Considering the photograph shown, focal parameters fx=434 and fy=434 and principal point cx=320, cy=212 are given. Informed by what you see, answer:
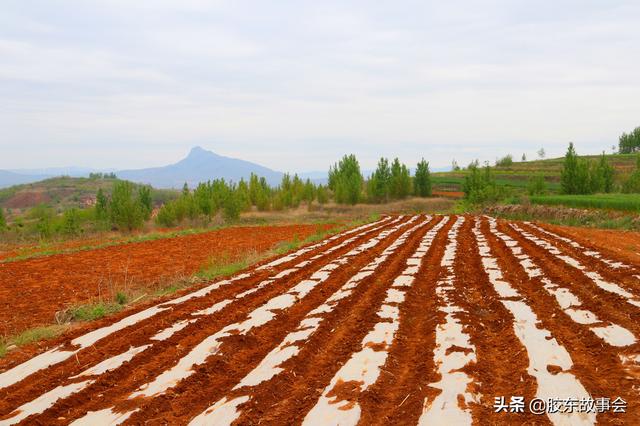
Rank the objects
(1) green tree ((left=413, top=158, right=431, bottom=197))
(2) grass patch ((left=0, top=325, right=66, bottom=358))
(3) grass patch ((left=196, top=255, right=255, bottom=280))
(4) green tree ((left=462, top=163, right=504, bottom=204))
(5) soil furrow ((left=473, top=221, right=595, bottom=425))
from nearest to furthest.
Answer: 1. (5) soil furrow ((left=473, top=221, right=595, bottom=425))
2. (2) grass patch ((left=0, top=325, right=66, bottom=358))
3. (3) grass patch ((left=196, top=255, right=255, bottom=280))
4. (4) green tree ((left=462, top=163, right=504, bottom=204))
5. (1) green tree ((left=413, top=158, right=431, bottom=197))

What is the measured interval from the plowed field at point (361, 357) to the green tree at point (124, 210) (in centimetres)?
3104

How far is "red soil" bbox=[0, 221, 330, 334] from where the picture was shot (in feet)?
28.7

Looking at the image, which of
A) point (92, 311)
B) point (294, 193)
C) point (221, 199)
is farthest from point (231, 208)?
point (92, 311)

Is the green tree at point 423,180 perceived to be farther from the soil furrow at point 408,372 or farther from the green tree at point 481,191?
the soil furrow at point 408,372

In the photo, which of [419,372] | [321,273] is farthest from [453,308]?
[321,273]

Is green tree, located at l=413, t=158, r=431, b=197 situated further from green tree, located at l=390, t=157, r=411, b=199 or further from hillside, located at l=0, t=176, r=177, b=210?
hillside, located at l=0, t=176, r=177, b=210

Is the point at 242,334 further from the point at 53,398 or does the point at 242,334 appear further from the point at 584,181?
the point at 584,181

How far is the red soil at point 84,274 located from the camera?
8750 millimetres

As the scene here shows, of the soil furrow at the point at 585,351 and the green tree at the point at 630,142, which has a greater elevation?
the green tree at the point at 630,142

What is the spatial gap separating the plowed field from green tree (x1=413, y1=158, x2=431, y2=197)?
159ft

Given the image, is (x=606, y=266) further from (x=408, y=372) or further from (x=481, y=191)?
(x=481, y=191)

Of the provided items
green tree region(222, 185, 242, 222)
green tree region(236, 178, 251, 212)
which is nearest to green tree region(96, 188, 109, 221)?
green tree region(222, 185, 242, 222)

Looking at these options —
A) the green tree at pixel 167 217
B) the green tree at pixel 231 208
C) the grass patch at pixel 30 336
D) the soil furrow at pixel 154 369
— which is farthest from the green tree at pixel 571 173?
the grass patch at pixel 30 336

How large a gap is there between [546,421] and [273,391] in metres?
2.42
